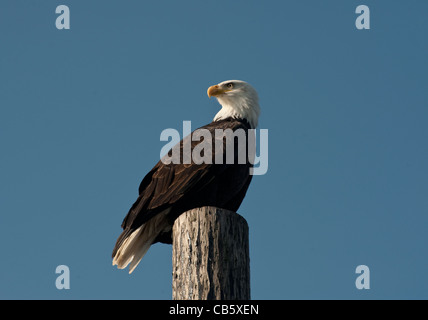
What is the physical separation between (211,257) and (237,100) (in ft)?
12.0

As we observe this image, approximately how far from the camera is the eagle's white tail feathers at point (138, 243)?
5.87 m

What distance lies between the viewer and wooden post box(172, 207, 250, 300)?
4.04 m

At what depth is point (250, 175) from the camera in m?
6.63

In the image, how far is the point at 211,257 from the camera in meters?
4.14

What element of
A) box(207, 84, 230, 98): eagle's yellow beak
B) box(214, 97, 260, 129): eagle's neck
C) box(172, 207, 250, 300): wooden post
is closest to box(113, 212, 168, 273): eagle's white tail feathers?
box(172, 207, 250, 300): wooden post

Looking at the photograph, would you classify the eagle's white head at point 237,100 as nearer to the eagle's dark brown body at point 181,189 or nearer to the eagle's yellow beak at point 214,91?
the eagle's yellow beak at point 214,91

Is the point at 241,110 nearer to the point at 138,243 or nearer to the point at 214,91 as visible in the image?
the point at 214,91

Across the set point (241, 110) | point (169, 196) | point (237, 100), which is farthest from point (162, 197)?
point (237, 100)

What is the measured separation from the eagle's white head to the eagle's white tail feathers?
179 centimetres

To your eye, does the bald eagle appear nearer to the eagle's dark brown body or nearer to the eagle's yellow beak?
the eagle's dark brown body

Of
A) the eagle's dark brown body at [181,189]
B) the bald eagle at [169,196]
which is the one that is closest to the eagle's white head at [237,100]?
the bald eagle at [169,196]

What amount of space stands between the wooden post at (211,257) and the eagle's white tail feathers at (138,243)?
5.00ft
